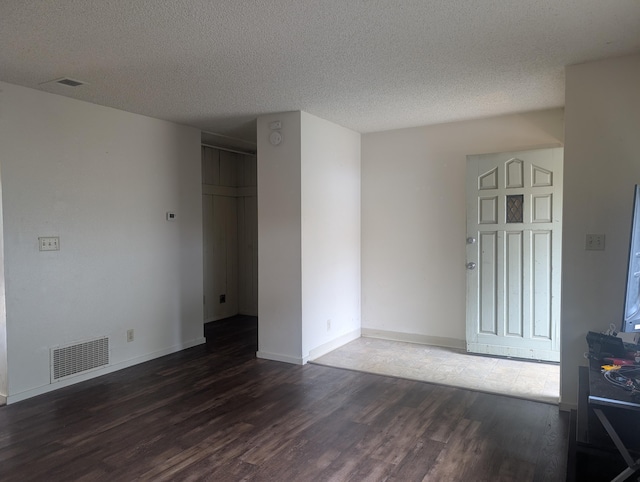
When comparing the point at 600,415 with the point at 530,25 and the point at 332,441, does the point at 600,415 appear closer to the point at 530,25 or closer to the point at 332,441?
the point at 332,441

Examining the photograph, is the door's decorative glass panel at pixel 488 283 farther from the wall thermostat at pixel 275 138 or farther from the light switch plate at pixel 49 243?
the light switch plate at pixel 49 243

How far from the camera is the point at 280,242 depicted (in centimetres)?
439

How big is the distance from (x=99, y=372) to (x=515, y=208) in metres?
4.24

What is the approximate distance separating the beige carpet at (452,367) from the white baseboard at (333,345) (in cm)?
5

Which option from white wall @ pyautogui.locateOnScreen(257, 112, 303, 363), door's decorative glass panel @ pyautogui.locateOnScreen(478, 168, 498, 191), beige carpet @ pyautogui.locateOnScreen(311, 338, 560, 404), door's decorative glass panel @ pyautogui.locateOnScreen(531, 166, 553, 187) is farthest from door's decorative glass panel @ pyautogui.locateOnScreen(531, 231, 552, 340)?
white wall @ pyautogui.locateOnScreen(257, 112, 303, 363)

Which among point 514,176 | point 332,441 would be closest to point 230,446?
point 332,441

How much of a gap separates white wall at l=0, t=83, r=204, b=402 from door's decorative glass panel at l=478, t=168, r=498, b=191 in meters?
3.08

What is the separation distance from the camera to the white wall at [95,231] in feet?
11.2

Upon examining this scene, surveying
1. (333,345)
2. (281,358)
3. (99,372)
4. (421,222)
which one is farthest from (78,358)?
(421,222)

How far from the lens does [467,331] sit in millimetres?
4664

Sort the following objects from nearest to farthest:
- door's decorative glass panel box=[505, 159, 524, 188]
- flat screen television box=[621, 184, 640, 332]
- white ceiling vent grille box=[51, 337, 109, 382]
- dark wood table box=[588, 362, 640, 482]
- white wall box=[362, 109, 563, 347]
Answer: dark wood table box=[588, 362, 640, 482] → flat screen television box=[621, 184, 640, 332] → white ceiling vent grille box=[51, 337, 109, 382] → door's decorative glass panel box=[505, 159, 524, 188] → white wall box=[362, 109, 563, 347]

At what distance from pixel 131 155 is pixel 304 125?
1.70 m

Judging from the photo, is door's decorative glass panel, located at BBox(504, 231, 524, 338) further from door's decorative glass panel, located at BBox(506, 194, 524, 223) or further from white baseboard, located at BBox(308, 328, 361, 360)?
white baseboard, located at BBox(308, 328, 361, 360)

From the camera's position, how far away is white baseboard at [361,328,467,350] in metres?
4.87
